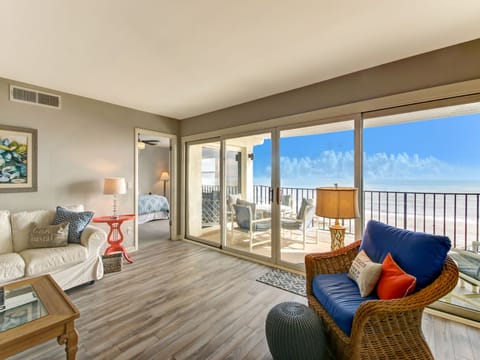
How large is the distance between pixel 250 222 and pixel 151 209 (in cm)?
382

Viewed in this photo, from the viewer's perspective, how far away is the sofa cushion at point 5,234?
273cm

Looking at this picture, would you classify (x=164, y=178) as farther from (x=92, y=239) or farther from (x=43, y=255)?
(x=43, y=255)

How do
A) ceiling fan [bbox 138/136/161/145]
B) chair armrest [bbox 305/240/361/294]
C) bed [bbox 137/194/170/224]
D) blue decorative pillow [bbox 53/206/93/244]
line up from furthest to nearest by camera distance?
1. ceiling fan [bbox 138/136/161/145]
2. bed [bbox 137/194/170/224]
3. blue decorative pillow [bbox 53/206/93/244]
4. chair armrest [bbox 305/240/361/294]

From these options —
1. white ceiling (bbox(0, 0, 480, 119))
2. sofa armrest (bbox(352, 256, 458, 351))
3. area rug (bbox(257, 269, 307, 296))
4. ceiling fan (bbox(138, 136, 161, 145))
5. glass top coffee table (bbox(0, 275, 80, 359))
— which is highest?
white ceiling (bbox(0, 0, 480, 119))

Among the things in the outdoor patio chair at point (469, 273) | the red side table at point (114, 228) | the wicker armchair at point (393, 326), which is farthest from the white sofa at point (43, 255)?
the outdoor patio chair at point (469, 273)

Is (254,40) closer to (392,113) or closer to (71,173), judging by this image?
(392,113)

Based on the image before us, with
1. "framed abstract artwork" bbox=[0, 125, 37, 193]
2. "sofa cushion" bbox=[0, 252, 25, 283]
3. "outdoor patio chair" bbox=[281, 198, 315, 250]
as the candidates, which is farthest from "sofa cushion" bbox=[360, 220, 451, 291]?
"framed abstract artwork" bbox=[0, 125, 37, 193]

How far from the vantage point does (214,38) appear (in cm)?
216

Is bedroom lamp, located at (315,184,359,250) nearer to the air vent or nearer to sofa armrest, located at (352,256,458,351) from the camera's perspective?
sofa armrest, located at (352,256,458,351)

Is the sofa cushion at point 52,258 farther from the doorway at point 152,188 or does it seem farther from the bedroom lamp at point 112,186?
the doorway at point 152,188

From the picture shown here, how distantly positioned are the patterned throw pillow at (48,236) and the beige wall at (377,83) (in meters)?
2.92

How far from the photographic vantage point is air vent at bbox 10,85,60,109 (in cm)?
310

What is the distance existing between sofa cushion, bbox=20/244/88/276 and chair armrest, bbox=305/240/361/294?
2582 mm

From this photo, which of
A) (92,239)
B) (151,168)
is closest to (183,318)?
(92,239)
